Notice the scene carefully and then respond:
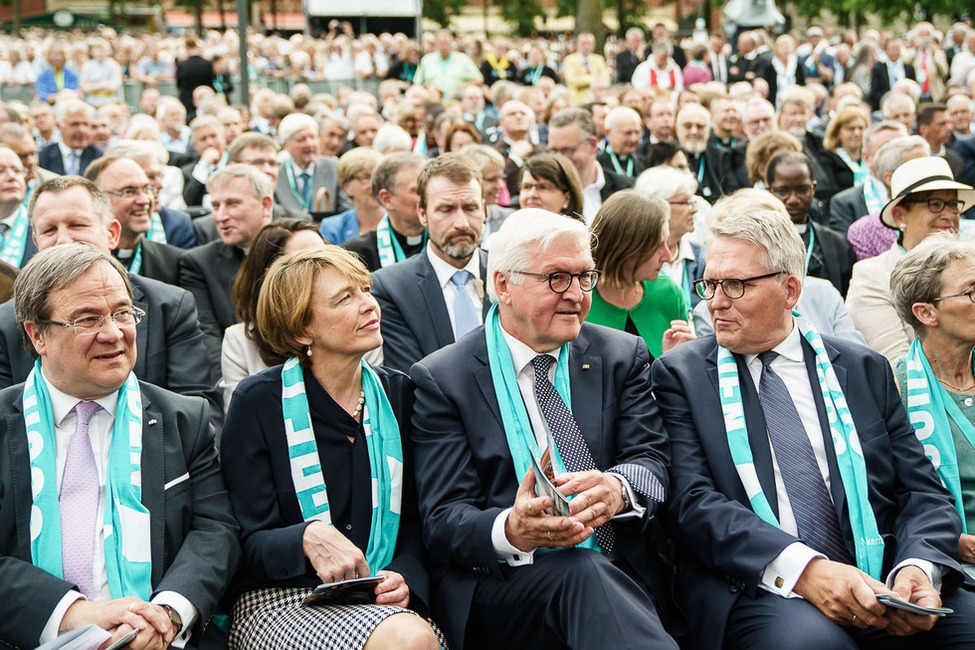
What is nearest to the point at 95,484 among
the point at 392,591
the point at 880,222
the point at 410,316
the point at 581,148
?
the point at 392,591

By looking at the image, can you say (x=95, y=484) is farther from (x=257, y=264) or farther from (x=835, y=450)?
(x=835, y=450)

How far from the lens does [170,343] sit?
470 cm

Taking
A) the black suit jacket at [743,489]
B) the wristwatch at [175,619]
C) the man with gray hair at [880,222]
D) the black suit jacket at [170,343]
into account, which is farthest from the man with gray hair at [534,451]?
the man with gray hair at [880,222]

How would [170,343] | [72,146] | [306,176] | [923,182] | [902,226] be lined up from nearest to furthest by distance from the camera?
[170,343], [923,182], [902,226], [306,176], [72,146]

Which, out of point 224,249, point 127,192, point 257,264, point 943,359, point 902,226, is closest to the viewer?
point 943,359

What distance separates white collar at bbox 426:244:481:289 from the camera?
17.5 ft

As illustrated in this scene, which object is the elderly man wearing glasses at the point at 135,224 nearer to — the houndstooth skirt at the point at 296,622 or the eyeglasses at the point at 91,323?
the eyeglasses at the point at 91,323

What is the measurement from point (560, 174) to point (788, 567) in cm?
370

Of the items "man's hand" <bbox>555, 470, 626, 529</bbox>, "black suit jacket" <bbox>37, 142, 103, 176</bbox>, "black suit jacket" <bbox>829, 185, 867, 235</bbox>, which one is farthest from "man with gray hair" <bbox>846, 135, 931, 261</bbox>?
"black suit jacket" <bbox>37, 142, 103, 176</bbox>

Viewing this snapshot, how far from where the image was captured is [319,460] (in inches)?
145

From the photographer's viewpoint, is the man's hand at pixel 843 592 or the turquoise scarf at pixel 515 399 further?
the turquoise scarf at pixel 515 399

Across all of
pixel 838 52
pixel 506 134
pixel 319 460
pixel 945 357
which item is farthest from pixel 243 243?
pixel 838 52

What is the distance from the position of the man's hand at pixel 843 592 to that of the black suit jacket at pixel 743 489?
→ 5.1 inches

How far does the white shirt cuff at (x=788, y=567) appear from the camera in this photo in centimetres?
338
